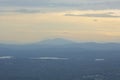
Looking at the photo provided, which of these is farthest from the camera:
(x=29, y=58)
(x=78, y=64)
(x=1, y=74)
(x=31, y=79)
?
(x=29, y=58)

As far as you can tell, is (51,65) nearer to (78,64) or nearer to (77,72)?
(78,64)

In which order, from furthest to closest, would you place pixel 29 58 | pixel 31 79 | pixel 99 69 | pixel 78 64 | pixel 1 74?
pixel 29 58 < pixel 78 64 < pixel 99 69 < pixel 1 74 < pixel 31 79

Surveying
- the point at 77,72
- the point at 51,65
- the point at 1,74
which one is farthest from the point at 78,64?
the point at 1,74

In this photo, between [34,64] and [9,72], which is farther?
[34,64]

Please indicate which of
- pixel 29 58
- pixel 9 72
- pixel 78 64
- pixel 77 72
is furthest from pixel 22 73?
pixel 29 58

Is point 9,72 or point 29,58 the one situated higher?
point 9,72

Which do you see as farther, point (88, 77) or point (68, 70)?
point (68, 70)

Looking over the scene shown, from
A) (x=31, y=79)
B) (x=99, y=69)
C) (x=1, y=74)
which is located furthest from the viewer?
(x=99, y=69)

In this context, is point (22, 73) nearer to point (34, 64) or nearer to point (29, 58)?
point (34, 64)
